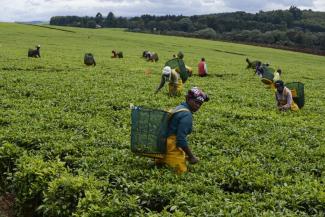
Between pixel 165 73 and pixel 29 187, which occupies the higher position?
pixel 165 73

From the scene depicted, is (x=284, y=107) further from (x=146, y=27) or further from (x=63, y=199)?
(x=146, y=27)

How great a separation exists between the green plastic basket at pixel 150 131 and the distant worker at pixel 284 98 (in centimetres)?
945

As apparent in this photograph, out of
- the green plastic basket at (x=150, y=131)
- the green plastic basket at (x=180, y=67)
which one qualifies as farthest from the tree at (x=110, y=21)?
the green plastic basket at (x=150, y=131)

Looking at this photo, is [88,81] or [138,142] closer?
[138,142]

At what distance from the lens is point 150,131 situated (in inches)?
388

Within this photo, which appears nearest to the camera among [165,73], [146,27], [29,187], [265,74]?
[29,187]

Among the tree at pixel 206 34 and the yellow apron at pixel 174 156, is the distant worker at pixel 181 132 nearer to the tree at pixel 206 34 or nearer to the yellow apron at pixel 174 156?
the yellow apron at pixel 174 156

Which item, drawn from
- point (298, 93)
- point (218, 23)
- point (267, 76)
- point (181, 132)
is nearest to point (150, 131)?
point (181, 132)

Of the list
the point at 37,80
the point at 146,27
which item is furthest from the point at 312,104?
the point at 146,27

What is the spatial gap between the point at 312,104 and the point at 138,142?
13.6 metres

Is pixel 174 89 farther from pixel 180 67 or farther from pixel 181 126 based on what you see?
pixel 181 126

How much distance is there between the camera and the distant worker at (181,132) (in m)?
9.69

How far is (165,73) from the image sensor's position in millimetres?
19828

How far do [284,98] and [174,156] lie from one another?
32.4 feet
